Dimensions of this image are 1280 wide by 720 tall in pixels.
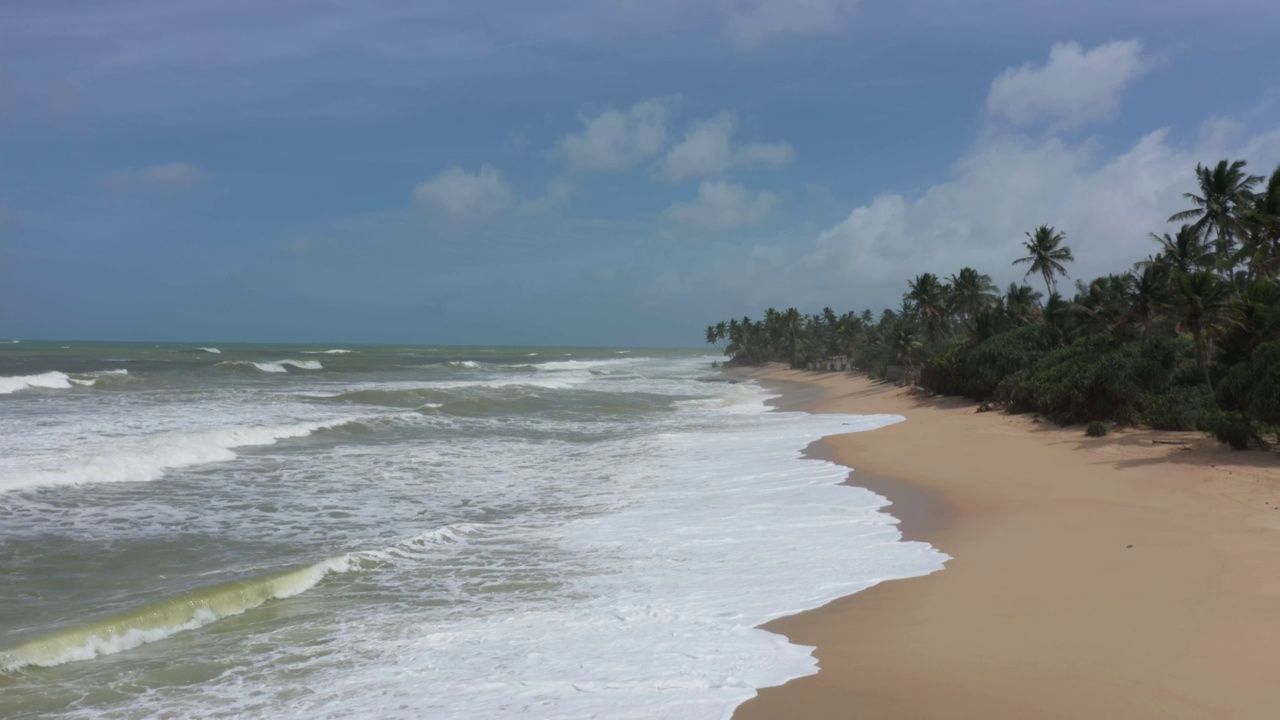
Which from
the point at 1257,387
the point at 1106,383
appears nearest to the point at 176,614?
the point at 1257,387

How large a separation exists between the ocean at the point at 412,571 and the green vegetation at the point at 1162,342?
349 inches

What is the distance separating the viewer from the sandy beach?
5457mm

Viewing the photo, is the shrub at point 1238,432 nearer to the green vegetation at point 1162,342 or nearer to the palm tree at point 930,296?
the green vegetation at point 1162,342

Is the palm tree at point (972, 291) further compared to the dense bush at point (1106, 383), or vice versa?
the palm tree at point (972, 291)

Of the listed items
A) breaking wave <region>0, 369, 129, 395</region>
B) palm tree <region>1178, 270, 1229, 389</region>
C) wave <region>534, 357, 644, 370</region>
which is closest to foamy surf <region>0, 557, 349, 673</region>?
palm tree <region>1178, 270, 1229, 389</region>

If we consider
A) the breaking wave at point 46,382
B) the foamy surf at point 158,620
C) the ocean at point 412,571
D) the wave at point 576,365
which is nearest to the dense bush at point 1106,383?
the ocean at point 412,571

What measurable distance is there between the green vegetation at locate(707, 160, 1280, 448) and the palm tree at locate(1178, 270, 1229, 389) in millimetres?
31

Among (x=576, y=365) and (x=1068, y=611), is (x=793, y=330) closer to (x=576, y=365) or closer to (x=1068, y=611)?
(x=576, y=365)

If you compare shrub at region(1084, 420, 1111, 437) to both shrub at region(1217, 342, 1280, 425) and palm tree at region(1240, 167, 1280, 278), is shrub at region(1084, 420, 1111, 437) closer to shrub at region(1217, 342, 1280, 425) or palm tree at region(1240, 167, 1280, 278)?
shrub at region(1217, 342, 1280, 425)

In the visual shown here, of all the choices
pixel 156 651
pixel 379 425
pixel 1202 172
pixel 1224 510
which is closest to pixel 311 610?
pixel 156 651

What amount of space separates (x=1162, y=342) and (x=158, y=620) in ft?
88.1

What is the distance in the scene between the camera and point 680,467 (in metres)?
17.9

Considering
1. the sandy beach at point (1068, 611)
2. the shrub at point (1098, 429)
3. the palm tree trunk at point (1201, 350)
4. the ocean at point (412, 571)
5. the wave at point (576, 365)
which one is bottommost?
the ocean at point (412, 571)

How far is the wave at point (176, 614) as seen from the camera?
706cm
